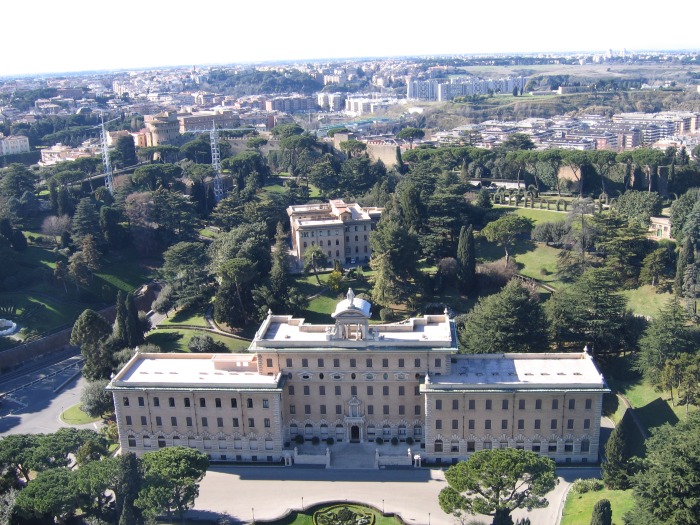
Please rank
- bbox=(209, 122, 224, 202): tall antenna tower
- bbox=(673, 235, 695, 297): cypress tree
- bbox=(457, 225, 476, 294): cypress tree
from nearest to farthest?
bbox=(673, 235, 695, 297): cypress tree → bbox=(457, 225, 476, 294): cypress tree → bbox=(209, 122, 224, 202): tall antenna tower

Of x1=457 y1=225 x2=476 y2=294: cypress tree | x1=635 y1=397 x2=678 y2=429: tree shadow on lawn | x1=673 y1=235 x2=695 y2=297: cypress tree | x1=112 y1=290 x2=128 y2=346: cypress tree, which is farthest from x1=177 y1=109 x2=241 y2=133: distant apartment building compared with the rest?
x1=635 y1=397 x2=678 y2=429: tree shadow on lawn

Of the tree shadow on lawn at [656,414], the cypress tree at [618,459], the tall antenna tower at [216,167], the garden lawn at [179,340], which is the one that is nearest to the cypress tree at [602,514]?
the cypress tree at [618,459]

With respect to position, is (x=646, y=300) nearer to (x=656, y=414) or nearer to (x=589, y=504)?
(x=656, y=414)

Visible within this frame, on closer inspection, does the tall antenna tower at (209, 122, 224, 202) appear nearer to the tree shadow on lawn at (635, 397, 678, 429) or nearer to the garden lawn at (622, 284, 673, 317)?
the garden lawn at (622, 284, 673, 317)

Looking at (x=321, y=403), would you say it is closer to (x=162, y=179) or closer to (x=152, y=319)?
(x=152, y=319)

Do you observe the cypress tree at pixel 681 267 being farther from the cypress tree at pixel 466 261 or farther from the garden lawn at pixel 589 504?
the garden lawn at pixel 589 504

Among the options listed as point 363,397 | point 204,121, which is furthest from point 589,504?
point 204,121

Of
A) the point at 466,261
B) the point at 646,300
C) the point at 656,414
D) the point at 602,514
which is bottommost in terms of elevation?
the point at 656,414
